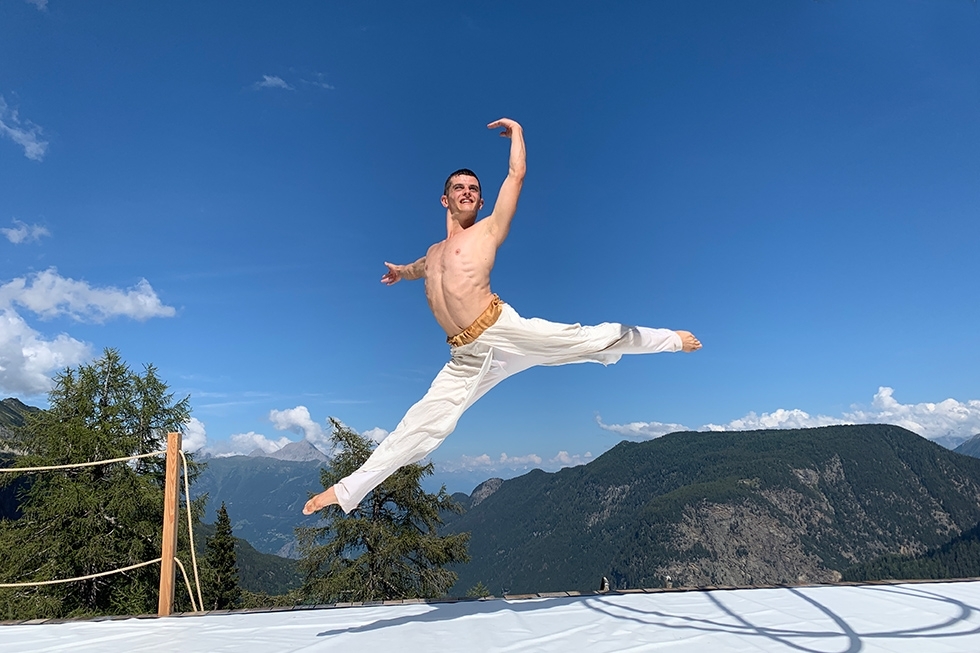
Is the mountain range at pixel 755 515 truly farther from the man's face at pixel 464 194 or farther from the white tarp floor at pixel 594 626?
the man's face at pixel 464 194

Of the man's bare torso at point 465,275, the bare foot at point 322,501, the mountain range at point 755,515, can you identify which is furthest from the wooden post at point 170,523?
the mountain range at point 755,515

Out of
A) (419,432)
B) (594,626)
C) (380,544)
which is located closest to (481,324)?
(419,432)

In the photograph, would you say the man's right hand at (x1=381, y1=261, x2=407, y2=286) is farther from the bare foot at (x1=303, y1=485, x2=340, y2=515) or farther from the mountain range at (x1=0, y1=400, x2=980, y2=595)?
the mountain range at (x1=0, y1=400, x2=980, y2=595)

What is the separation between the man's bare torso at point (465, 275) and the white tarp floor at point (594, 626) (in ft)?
6.08

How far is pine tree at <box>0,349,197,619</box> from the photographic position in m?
15.1

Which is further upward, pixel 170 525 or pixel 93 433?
pixel 93 433

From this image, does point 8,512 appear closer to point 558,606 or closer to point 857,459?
point 558,606

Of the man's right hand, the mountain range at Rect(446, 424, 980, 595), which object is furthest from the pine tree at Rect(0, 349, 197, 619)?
the mountain range at Rect(446, 424, 980, 595)

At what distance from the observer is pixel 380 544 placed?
18344mm

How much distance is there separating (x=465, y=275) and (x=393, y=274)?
107cm

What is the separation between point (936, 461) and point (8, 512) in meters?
195

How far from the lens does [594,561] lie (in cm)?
15075

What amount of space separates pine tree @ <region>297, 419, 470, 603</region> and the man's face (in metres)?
15.7

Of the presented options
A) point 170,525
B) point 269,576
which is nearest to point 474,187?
point 170,525
